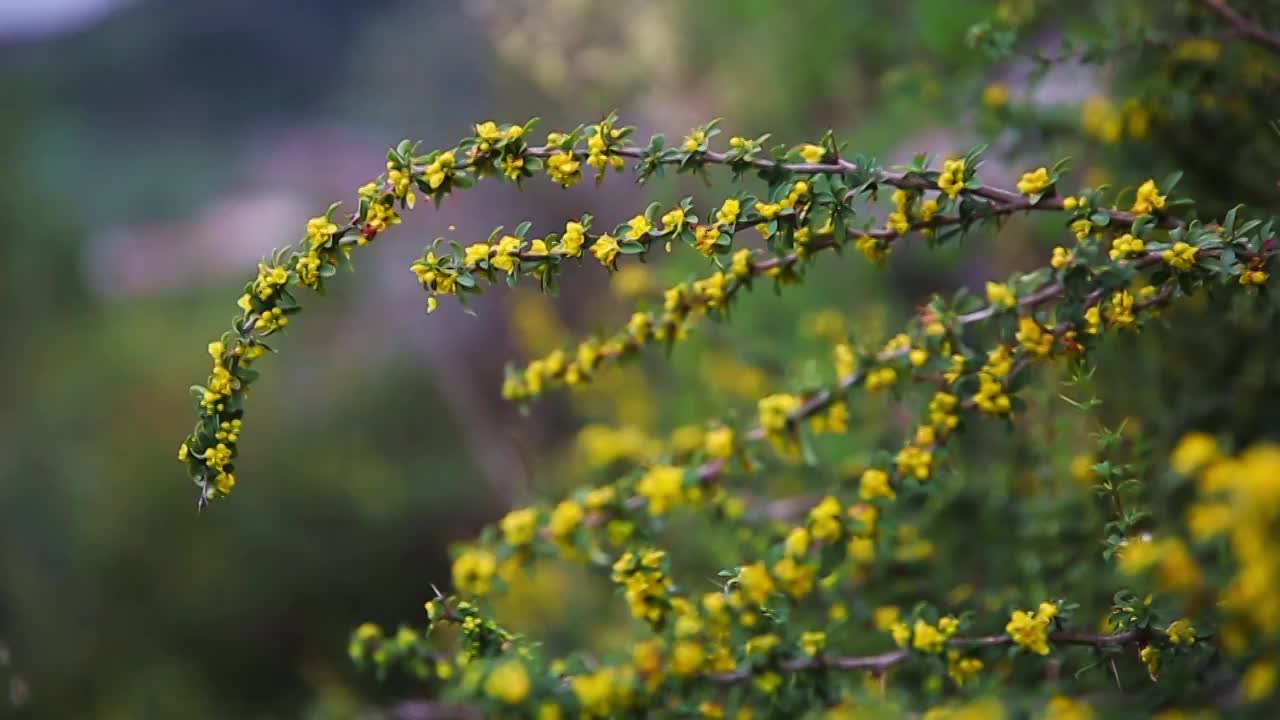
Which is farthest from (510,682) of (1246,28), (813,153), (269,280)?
(1246,28)

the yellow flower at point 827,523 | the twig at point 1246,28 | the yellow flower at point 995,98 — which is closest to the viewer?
the yellow flower at point 827,523

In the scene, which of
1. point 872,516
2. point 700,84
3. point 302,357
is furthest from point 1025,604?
point 302,357

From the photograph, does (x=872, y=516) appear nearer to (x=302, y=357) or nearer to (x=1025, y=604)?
(x=1025, y=604)

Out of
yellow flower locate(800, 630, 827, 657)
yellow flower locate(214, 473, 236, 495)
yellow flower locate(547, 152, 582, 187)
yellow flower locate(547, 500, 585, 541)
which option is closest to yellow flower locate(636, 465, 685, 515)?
yellow flower locate(547, 500, 585, 541)

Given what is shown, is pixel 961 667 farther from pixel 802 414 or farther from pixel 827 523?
pixel 802 414

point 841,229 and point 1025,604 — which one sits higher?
point 841,229

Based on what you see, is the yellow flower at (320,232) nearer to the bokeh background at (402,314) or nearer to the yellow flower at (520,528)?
the yellow flower at (520,528)

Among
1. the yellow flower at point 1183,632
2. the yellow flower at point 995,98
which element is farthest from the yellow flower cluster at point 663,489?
the yellow flower at point 995,98
